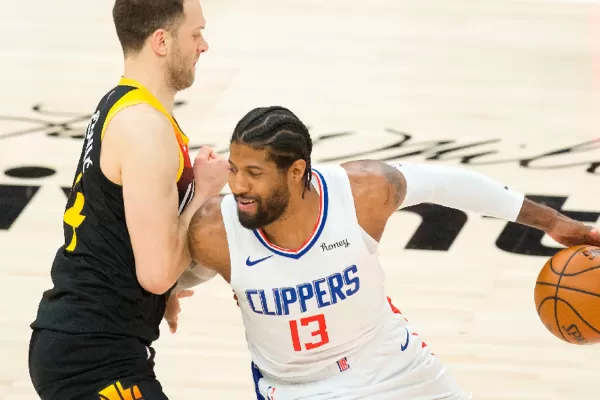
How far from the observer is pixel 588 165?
25.7 ft

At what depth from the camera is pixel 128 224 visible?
3857 millimetres

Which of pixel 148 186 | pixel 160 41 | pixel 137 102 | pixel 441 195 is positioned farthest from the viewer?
pixel 441 195

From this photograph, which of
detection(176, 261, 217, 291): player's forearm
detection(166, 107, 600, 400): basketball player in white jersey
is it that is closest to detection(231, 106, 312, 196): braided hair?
detection(166, 107, 600, 400): basketball player in white jersey

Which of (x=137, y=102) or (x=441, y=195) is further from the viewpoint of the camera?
(x=441, y=195)

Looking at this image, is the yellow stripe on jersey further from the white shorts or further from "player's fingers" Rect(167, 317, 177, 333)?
the white shorts

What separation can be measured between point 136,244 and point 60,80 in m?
6.02

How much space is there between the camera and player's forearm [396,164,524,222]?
4152 millimetres

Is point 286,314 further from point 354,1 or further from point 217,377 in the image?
point 354,1

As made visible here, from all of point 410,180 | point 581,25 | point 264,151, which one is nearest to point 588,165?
point 581,25

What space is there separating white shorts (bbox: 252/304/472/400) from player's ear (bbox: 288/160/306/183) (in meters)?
0.65

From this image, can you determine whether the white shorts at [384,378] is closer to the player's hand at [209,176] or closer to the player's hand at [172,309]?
the player's hand at [172,309]

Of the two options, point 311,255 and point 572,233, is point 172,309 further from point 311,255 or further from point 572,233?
point 572,233

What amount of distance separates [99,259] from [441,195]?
1.20m

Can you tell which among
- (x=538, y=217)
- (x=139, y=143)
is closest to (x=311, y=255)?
(x=139, y=143)
